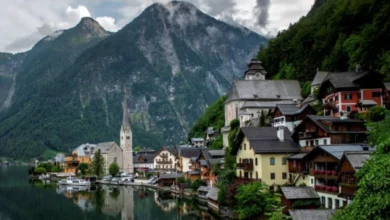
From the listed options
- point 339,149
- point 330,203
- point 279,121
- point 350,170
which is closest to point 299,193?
point 330,203

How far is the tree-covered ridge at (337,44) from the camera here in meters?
66.9

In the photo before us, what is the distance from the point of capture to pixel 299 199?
132ft

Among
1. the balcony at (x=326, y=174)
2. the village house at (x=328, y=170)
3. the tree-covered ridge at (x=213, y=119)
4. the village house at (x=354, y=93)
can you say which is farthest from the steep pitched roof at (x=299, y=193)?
the tree-covered ridge at (x=213, y=119)

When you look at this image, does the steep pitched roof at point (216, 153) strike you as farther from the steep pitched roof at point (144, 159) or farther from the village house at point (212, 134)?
the steep pitched roof at point (144, 159)

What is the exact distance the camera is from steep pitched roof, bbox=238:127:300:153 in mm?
47594

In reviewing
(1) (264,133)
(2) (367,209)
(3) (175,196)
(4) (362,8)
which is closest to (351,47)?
(4) (362,8)

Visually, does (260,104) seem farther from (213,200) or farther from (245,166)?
(245,166)

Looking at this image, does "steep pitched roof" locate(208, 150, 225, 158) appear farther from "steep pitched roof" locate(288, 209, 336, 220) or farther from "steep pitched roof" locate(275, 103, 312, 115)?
"steep pitched roof" locate(288, 209, 336, 220)

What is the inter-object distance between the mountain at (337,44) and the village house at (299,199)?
27.5 m

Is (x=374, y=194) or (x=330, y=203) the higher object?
(x=374, y=194)

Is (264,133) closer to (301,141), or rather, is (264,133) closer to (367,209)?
(301,141)

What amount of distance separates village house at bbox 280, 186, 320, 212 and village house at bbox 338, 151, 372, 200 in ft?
17.2

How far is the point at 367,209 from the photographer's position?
17.6 meters

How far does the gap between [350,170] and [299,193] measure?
7.99 metres
